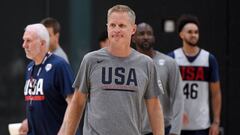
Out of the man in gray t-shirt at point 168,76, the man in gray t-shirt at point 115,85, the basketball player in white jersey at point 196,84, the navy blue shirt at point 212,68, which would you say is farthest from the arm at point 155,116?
the navy blue shirt at point 212,68

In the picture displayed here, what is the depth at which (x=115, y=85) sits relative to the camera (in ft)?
18.1

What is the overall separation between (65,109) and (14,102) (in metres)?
3.43

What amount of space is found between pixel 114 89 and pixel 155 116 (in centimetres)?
46

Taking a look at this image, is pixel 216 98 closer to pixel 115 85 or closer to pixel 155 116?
pixel 155 116

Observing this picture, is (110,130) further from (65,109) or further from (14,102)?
(14,102)

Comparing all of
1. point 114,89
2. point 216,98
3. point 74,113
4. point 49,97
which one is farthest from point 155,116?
point 216,98

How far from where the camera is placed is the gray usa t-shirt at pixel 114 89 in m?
5.51

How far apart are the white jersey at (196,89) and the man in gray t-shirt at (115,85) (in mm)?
2943

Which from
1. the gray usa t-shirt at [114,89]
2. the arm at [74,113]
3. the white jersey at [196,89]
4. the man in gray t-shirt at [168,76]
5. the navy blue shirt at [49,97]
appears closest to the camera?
the gray usa t-shirt at [114,89]

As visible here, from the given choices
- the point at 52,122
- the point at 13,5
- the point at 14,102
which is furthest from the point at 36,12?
the point at 52,122

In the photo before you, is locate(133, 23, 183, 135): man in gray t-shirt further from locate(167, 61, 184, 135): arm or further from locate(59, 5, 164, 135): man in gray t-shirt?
locate(59, 5, 164, 135): man in gray t-shirt

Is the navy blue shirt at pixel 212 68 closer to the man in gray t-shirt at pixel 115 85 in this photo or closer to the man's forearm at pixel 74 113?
the man in gray t-shirt at pixel 115 85

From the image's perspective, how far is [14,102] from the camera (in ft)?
34.0

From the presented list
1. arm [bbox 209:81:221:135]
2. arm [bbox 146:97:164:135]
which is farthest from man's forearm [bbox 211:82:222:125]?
arm [bbox 146:97:164:135]
